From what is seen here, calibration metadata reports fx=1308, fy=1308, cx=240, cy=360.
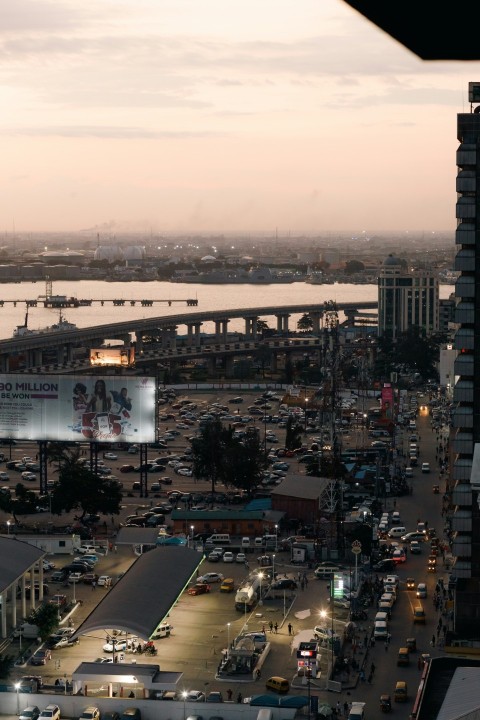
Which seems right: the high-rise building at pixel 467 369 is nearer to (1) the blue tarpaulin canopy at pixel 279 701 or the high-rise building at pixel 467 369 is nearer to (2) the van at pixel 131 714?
(1) the blue tarpaulin canopy at pixel 279 701

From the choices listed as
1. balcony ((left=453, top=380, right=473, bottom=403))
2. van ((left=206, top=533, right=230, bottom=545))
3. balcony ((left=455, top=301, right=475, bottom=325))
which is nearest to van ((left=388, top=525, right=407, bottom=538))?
van ((left=206, top=533, right=230, bottom=545))

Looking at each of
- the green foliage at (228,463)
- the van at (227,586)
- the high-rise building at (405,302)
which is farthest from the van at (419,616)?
the high-rise building at (405,302)

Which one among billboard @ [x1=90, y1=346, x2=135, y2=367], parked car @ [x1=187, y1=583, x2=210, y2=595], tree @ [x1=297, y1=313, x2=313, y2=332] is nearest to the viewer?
parked car @ [x1=187, y1=583, x2=210, y2=595]

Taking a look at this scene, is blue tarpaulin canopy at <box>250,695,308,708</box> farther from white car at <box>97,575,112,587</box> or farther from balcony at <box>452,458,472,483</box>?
white car at <box>97,575,112,587</box>

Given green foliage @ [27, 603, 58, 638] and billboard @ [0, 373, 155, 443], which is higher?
billboard @ [0, 373, 155, 443]

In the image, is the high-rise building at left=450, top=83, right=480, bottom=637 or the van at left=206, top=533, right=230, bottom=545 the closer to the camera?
the high-rise building at left=450, top=83, right=480, bottom=637

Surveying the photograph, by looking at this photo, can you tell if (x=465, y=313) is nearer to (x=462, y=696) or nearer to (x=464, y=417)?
(x=464, y=417)

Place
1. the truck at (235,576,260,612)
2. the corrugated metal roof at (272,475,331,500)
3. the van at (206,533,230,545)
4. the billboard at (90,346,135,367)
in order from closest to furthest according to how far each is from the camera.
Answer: the truck at (235,576,260,612)
the van at (206,533,230,545)
the corrugated metal roof at (272,475,331,500)
the billboard at (90,346,135,367)
